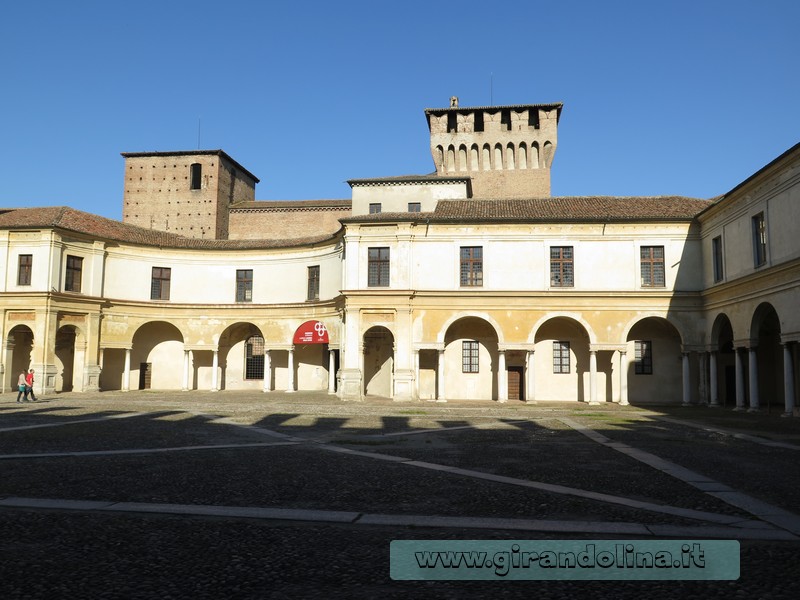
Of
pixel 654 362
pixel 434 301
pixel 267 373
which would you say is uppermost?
pixel 434 301

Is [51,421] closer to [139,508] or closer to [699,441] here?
[139,508]

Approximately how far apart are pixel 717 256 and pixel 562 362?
29.6 feet

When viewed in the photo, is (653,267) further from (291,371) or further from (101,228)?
(101,228)

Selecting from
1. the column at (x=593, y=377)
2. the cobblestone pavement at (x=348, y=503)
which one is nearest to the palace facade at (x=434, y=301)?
the column at (x=593, y=377)

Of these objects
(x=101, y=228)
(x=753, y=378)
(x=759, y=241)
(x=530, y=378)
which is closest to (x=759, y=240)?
(x=759, y=241)

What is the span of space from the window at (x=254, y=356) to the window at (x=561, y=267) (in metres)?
19.7

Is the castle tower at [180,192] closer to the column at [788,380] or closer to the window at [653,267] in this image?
the window at [653,267]

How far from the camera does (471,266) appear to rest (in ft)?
103

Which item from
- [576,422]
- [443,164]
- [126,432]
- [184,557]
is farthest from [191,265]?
[184,557]

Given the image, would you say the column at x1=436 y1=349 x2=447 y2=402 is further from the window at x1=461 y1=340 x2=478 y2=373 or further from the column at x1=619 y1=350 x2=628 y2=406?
the column at x1=619 y1=350 x2=628 y2=406

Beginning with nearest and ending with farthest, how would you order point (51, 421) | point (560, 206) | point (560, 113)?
point (51, 421) < point (560, 206) < point (560, 113)

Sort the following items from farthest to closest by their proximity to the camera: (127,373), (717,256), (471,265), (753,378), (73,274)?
(127,373) < (73,274) < (471,265) < (717,256) < (753,378)

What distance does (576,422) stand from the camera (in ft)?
65.6

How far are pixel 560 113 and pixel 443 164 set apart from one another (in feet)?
32.7
